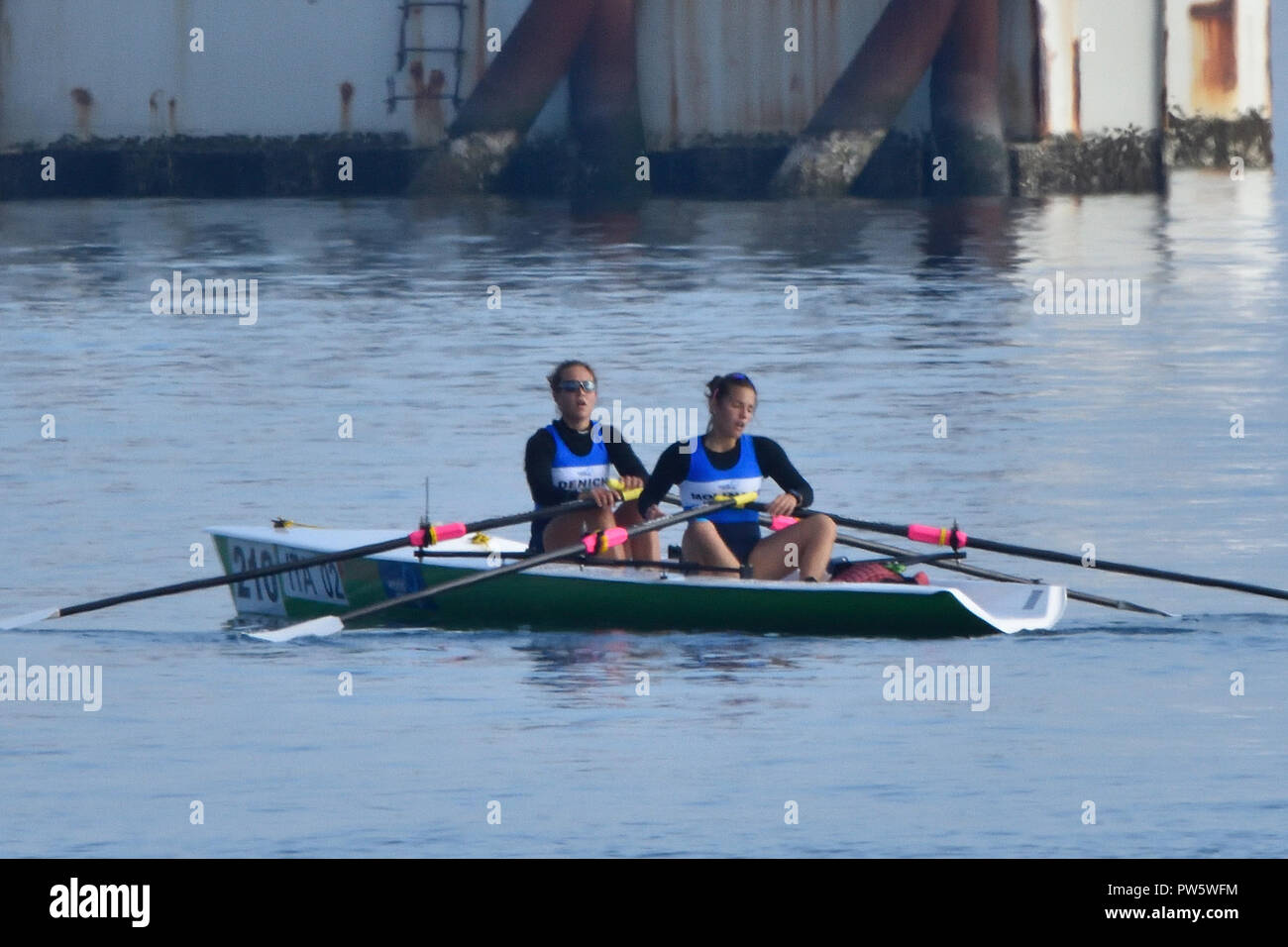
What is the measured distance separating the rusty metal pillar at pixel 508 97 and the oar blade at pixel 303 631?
31670mm

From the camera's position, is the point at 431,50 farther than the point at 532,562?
Yes

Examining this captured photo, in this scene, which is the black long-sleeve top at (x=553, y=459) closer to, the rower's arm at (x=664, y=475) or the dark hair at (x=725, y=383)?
the rower's arm at (x=664, y=475)

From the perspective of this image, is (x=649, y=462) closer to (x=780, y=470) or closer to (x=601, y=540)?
(x=780, y=470)

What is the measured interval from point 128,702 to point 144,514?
5.45m

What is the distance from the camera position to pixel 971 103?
1711 inches

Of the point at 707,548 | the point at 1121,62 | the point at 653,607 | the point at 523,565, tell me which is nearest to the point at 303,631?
the point at 523,565

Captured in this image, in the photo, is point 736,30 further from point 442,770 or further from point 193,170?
point 442,770

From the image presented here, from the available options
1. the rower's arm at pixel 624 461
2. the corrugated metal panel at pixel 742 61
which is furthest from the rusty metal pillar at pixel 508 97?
the rower's arm at pixel 624 461

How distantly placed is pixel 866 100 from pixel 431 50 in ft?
27.5

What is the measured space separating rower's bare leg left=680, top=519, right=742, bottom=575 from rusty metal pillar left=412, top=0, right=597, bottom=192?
3157cm

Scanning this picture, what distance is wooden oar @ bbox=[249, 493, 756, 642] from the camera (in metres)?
14.3

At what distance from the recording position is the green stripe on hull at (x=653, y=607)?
548 inches

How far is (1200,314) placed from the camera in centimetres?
3048
